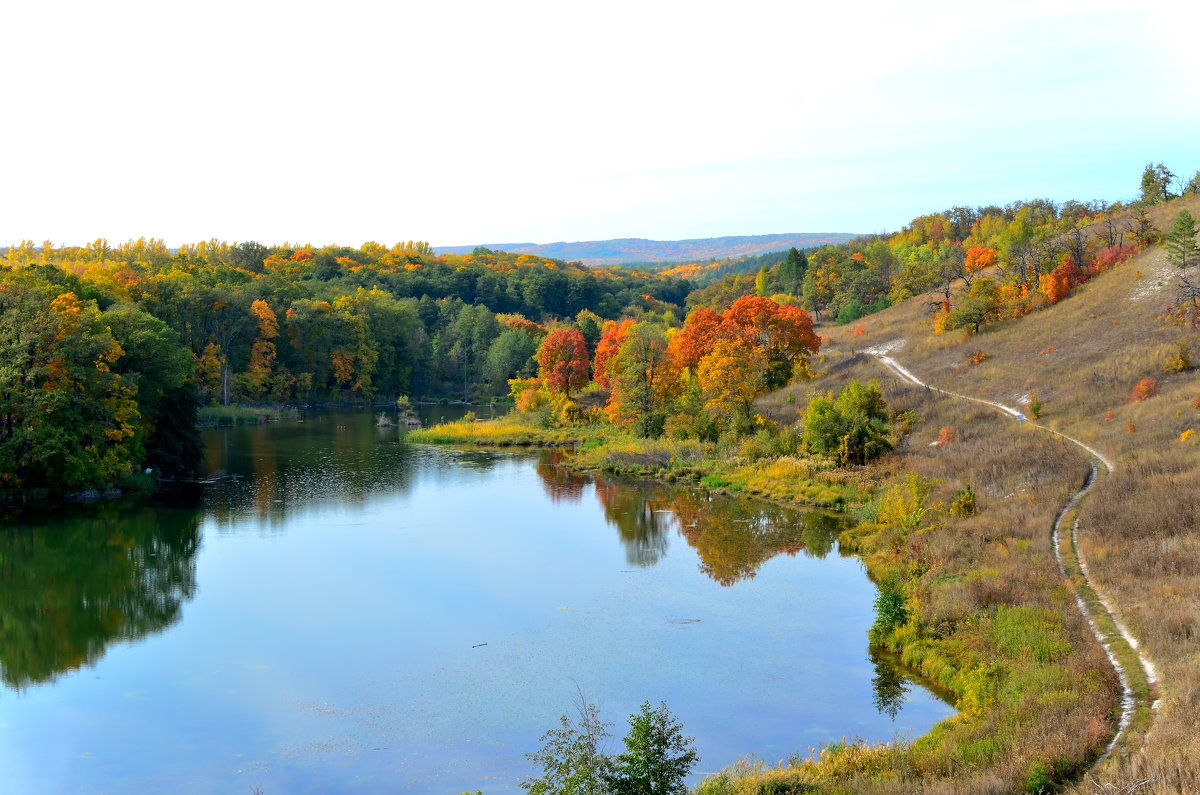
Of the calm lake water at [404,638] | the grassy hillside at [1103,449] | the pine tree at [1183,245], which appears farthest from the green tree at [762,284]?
the calm lake water at [404,638]

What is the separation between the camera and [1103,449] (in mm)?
29172

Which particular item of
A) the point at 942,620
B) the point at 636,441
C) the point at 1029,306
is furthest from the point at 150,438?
the point at 1029,306

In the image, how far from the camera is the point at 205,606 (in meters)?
24.3

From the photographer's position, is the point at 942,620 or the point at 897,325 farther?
the point at 897,325

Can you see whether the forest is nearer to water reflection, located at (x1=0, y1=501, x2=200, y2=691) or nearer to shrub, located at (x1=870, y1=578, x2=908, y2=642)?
water reflection, located at (x1=0, y1=501, x2=200, y2=691)

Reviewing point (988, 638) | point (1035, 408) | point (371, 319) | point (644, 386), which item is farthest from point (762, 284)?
point (988, 638)

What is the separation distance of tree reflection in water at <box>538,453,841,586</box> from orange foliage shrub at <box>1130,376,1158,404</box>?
456 inches

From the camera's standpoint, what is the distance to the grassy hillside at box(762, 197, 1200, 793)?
1347 centimetres

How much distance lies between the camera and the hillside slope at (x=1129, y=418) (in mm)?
12498

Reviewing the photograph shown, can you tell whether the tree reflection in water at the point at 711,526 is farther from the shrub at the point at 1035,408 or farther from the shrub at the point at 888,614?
the shrub at the point at 1035,408

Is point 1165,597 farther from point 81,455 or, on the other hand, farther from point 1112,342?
point 81,455

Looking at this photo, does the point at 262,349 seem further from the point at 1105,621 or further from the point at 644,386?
the point at 1105,621

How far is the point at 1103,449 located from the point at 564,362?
120 feet

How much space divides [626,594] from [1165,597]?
12715 mm
